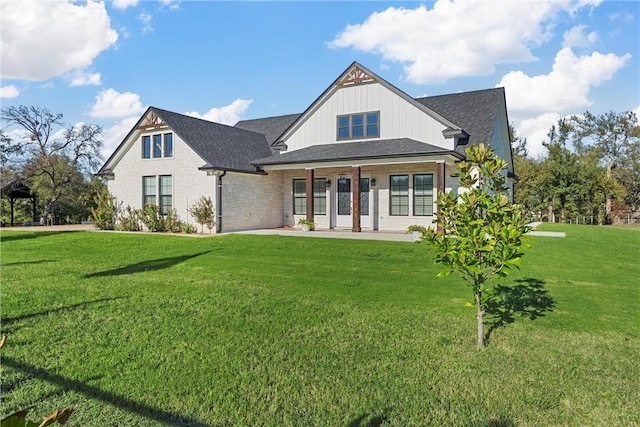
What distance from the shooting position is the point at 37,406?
312 cm

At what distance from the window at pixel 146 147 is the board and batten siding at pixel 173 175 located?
166 mm

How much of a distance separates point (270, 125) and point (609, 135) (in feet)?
125

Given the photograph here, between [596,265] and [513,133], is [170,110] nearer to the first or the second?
[596,265]

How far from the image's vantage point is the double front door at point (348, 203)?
60.5 feet

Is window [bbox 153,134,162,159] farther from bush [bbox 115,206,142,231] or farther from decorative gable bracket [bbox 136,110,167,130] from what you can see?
bush [bbox 115,206,142,231]

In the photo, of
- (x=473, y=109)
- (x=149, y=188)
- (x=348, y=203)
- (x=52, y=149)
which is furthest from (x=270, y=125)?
(x=52, y=149)

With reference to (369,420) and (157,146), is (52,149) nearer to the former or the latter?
(157,146)

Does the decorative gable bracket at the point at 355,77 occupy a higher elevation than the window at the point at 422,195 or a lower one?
higher

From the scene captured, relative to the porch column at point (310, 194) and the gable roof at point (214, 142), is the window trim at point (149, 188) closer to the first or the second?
the gable roof at point (214, 142)

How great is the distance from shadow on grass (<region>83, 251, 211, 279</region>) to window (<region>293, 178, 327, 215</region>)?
30.8 feet

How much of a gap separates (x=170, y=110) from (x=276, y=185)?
641 cm

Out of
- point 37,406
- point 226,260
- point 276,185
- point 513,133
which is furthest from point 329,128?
point 513,133

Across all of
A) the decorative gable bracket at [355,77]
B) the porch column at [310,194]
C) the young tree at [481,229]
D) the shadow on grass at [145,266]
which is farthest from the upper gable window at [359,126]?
the young tree at [481,229]

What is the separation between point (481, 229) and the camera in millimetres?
4250
